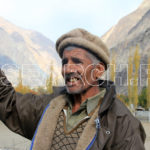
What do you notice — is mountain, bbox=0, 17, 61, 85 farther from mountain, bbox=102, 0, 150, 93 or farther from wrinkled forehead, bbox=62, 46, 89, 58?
wrinkled forehead, bbox=62, 46, 89, 58

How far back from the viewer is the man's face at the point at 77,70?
1707mm

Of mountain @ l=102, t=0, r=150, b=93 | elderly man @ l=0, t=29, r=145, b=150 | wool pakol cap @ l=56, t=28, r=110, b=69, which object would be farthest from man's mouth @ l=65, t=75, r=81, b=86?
mountain @ l=102, t=0, r=150, b=93

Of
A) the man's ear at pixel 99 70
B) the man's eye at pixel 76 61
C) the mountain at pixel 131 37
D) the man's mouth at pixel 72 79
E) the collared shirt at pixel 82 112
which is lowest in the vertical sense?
the collared shirt at pixel 82 112

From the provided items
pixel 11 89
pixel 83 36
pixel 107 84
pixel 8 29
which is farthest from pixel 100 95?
pixel 8 29

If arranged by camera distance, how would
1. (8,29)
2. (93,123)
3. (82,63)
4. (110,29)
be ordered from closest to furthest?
1. (93,123)
2. (82,63)
3. (110,29)
4. (8,29)

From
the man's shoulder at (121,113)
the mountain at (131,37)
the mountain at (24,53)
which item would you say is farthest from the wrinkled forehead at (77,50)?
the mountain at (24,53)

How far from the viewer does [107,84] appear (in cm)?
184

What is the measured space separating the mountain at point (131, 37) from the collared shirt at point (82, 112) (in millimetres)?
22906

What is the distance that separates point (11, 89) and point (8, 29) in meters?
122

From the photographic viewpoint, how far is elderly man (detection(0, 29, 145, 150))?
Result: 4.86ft

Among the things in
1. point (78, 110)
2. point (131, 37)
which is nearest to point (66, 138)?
point (78, 110)

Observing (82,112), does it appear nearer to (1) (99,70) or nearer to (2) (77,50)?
(1) (99,70)

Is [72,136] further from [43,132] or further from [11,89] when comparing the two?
[11,89]

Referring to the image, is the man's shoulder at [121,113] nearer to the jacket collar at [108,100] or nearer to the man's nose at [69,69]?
the jacket collar at [108,100]
